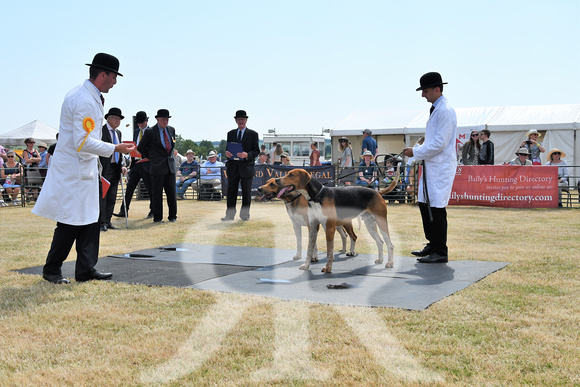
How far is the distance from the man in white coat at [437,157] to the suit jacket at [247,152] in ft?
17.9

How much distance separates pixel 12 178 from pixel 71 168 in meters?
13.9

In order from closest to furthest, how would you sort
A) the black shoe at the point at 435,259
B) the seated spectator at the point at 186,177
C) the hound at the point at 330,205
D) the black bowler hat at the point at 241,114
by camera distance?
1. the hound at the point at 330,205
2. the black shoe at the point at 435,259
3. the black bowler hat at the point at 241,114
4. the seated spectator at the point at 186,177

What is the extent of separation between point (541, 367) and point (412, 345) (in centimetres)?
71

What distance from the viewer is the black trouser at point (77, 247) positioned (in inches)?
210

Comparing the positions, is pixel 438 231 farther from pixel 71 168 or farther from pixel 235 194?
pixel 235 194

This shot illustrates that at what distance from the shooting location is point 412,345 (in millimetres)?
3402

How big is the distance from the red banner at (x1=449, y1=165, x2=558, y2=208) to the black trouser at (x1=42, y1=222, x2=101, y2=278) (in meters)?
11.2

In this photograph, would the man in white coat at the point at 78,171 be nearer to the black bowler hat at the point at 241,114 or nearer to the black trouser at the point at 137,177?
the black bowler hat at the point at 241,114

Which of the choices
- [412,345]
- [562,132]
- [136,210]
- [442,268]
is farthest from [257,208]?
[562,132]

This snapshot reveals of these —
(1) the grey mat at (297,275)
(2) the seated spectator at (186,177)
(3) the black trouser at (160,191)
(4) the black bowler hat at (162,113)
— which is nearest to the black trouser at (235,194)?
(3) the black trouser at (160,191)

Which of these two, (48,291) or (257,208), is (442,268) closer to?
(48,291)

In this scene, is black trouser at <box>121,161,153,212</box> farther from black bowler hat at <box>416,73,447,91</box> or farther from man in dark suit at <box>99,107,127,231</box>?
black bowler hat at <box>416,73,447,91</box>

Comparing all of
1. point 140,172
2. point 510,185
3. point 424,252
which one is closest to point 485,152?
point 510,185

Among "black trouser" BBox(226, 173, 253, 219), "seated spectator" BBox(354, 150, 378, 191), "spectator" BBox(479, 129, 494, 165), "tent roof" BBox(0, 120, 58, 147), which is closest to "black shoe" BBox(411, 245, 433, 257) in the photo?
"black trouser" BBox(226, 173, 253, 219)
